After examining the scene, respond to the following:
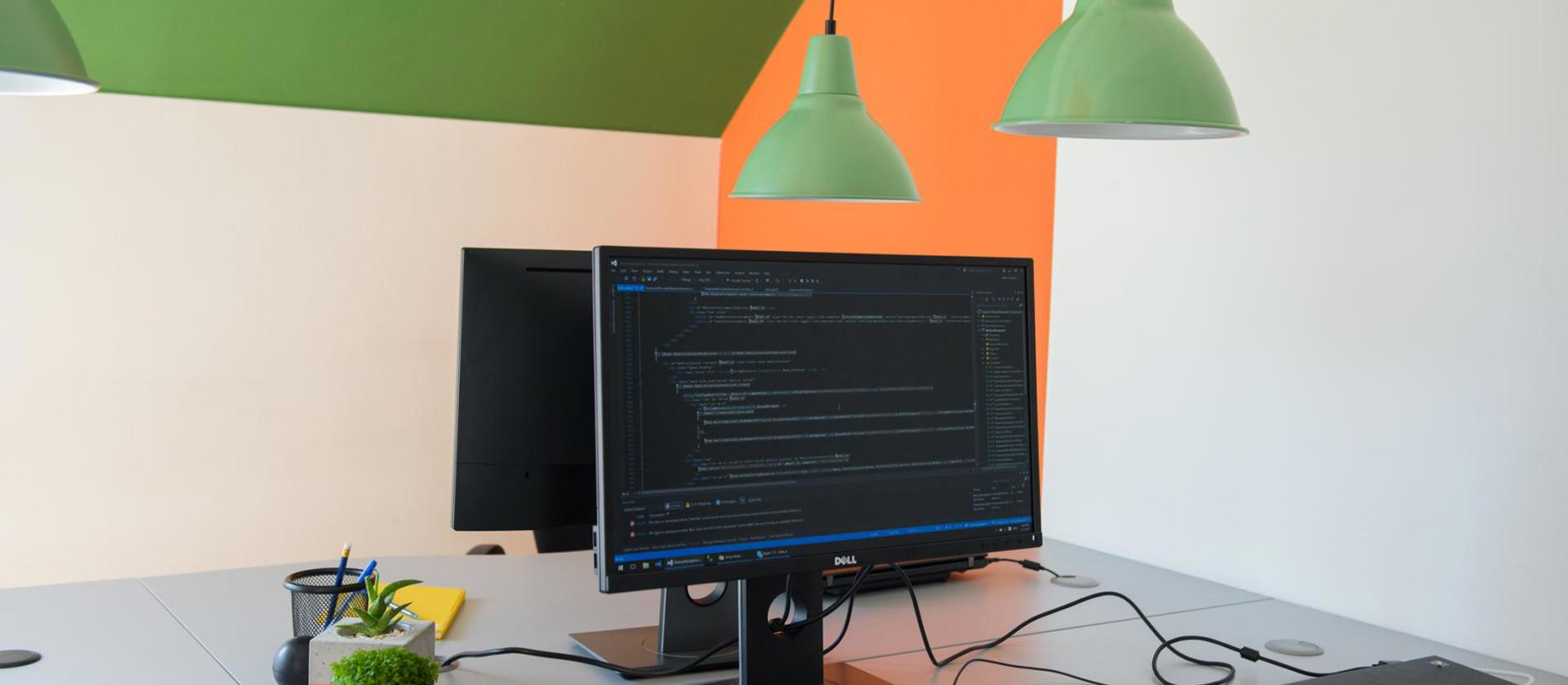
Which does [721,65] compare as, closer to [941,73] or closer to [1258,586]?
[941,73]

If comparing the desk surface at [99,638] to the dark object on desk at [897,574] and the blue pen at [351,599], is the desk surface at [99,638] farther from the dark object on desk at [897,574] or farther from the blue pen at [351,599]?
the dark object on desk at [897,574]

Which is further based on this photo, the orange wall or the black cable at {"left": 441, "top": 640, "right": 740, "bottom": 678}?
the orange wall

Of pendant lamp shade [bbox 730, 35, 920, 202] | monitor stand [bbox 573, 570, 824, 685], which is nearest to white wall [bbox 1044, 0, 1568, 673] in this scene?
pendant lamp shade [bbox 730, 35, 920, 202]

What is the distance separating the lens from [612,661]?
1674 mm

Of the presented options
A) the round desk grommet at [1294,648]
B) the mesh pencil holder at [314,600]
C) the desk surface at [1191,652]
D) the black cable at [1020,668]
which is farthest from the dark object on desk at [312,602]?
the round desk grommet at [1294,648]

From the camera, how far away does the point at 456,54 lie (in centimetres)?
379

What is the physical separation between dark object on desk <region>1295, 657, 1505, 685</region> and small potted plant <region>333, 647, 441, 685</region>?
3.38 feet

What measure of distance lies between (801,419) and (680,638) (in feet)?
1.40

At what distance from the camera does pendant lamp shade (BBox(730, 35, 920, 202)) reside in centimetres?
228

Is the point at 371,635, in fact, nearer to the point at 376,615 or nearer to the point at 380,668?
the point at 376,615

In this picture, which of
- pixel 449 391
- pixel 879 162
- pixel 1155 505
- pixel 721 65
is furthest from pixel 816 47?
pixel 449 391

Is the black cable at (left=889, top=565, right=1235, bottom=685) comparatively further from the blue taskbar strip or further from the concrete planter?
the concrete planter

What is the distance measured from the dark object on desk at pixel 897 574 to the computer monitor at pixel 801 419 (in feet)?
1.53

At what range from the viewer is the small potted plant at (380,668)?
1.33 metres
